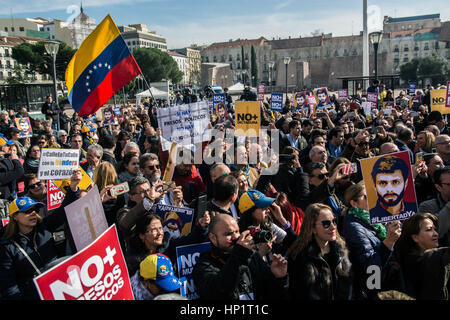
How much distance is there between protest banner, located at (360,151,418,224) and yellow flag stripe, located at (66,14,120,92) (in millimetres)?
4269

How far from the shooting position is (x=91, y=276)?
2098 millimetres

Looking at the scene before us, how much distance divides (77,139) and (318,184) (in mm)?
4441

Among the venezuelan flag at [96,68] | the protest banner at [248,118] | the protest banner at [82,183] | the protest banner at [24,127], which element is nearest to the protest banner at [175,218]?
the protest banner at [82,183]

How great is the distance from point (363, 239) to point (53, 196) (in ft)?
10.9

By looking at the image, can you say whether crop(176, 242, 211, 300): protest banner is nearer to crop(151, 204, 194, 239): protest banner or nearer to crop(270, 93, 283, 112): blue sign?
crop(151, 204, 194, 239): protest banner

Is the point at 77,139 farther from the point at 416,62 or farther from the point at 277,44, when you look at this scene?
the point at 277,44

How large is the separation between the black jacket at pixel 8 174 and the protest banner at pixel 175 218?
2.64m

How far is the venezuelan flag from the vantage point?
614cm

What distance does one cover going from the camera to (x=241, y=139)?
7711 millimetres

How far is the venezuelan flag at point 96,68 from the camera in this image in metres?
6.14

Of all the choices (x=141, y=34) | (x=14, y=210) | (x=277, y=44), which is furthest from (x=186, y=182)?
(x=277, y=44)

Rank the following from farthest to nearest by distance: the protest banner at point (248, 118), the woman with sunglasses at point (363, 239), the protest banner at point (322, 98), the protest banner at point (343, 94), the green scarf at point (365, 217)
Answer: the protest banner at point (343, 94) → the protest banner at point (322, 98) → the protest banner at point (248, 118) → the green scarf at point (365, 217) → the woman with sunglasses at point (363, 239)

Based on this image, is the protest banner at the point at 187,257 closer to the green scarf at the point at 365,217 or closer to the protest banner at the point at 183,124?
the green scarf at the point at 365,217

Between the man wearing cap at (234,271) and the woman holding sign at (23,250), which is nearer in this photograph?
the man wearing cap at (234,271)
